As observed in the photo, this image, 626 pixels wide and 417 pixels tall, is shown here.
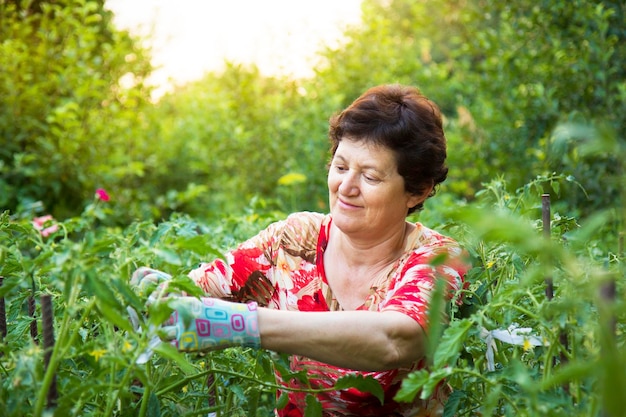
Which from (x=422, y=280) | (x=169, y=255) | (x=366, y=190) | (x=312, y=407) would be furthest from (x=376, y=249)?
(x=169, y=255)

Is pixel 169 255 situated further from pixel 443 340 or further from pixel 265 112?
pixel 265 112

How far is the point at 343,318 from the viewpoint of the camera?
59.8 inches

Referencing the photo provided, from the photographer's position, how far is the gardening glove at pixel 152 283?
4.24 feet

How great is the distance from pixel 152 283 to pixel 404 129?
3.14 feet

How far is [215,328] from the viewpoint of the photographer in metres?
1.44

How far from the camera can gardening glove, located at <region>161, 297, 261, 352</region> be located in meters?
1.41

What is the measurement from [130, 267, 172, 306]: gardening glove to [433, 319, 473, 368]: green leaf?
19.1 inches

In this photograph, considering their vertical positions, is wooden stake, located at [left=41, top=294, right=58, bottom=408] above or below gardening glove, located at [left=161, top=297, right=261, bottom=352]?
below

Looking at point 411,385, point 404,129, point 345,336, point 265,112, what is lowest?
point 411,385

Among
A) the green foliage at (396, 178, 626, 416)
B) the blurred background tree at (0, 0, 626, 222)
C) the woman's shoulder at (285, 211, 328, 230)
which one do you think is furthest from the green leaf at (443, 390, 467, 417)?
the blurred background tree at (0, 0, 626, 222)

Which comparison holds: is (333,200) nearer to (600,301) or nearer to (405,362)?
(405,362)

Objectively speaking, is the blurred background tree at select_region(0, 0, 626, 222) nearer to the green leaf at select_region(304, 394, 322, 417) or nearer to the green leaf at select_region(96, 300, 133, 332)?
the green leaf at select_region(304, 394, 322, 417)

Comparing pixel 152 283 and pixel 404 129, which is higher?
pixel 404 129

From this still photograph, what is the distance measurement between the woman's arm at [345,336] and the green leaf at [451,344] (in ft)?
0.89
